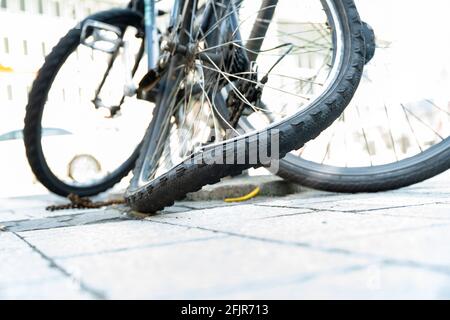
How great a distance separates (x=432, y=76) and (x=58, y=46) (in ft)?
6.26

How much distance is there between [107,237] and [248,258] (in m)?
0.54

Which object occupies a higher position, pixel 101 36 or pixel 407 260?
pixel 101 36

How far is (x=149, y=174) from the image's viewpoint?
190 centimetres

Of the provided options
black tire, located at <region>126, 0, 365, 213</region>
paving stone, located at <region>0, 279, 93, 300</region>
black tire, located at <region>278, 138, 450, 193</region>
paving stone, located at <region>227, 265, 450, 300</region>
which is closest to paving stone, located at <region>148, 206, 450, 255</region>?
black tire, located at <region>126, 0, 365, 213</region>

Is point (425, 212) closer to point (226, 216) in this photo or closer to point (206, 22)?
point (226, 216)

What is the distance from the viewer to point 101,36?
2.36 meters

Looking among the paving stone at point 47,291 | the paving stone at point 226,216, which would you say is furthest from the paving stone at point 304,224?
the paving stone at point 47,291

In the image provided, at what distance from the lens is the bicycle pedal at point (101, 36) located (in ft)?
7.58

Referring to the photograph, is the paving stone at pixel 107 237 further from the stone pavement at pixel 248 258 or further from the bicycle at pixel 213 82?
the bicycle at pixel 213 82

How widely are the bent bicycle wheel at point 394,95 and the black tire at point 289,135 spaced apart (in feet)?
2.36

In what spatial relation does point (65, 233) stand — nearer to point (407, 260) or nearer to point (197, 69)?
point (197, 69)

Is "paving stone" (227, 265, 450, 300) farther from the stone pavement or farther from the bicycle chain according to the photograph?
the bicycle chain

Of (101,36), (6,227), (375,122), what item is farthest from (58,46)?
(375,122)
